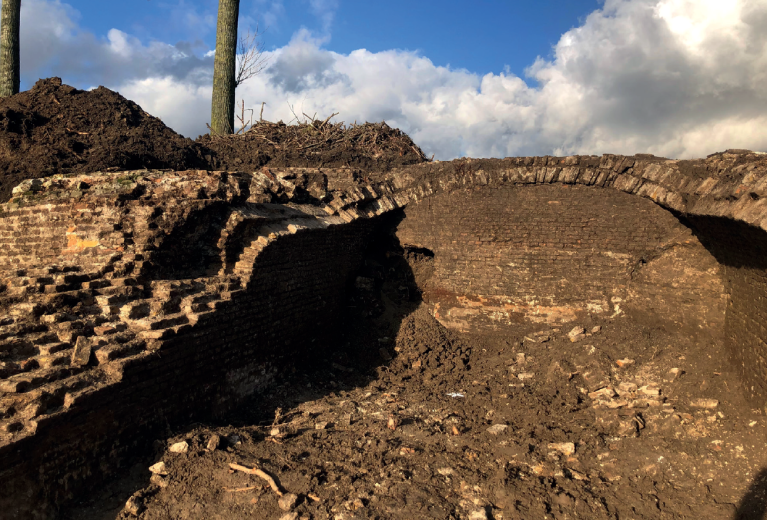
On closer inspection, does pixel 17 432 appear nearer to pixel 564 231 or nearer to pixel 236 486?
pixel 236 486

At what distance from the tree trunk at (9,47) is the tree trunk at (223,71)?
487cm

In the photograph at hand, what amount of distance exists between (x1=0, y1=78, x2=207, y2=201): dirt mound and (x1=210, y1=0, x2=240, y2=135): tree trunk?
1782 millimetres

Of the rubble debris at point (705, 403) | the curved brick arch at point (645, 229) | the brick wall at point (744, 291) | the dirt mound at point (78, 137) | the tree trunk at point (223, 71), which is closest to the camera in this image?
the brick wall at point (744, 291)

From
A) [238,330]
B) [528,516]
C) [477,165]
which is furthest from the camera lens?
[477,165]

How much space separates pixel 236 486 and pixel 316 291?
3.39m

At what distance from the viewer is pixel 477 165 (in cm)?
751

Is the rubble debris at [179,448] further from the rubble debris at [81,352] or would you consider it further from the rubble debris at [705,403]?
the rubble debris at [705,403]

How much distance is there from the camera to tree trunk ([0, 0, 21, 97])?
1234cm

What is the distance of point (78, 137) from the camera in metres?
10.0

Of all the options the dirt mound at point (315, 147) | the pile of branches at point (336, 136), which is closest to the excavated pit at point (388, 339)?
the dirt mound at point (315, 147)

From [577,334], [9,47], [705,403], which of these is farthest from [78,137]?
[705,403]

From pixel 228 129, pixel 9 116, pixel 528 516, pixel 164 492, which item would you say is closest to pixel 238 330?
pixel 164 492

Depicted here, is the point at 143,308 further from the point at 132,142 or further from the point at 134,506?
the point at 132,142

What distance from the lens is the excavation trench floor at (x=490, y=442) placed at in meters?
3.57
